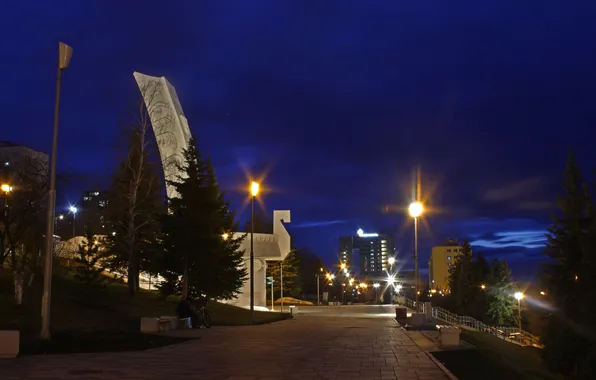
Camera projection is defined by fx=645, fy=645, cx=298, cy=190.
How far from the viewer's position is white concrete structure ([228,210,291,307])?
197ft

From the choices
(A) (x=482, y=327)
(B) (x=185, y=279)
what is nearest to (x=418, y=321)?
(B) (x=185, y=279)

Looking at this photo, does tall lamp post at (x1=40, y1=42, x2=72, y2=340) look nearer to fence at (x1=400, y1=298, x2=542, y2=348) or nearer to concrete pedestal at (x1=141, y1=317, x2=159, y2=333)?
concrete pedestal at (x1=141, y1=317, x2=159, y2=333)

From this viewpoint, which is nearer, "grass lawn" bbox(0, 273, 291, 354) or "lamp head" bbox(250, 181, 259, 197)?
"grass lawn" bbox(0, 273, 291, 354)

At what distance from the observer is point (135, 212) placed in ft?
121

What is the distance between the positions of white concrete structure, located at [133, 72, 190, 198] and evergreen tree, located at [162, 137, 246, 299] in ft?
41.1

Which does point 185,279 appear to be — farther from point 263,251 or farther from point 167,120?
point 263,251

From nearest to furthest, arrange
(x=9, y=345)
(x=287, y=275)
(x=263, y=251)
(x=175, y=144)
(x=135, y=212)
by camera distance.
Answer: (x=9, y=345), (x=135, y=212), (x=175, y=144), (x=263, y=251), (x=287, y=275)

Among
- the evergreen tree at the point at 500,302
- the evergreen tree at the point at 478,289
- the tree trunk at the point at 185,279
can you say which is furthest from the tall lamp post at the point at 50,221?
the evergreen tree at the point at 478,289

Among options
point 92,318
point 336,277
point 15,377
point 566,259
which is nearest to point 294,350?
point 15,377

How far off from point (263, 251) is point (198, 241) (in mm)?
26447

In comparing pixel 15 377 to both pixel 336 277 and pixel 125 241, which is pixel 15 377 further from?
pixel 336 277

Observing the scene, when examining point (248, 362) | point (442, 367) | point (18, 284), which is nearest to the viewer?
point (442, 367)

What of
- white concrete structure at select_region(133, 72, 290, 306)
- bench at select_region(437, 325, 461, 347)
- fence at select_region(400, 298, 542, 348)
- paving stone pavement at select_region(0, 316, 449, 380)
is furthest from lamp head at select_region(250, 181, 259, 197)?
fence at select_region(400, 298, 542, 348)

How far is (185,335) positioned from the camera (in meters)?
24.1
